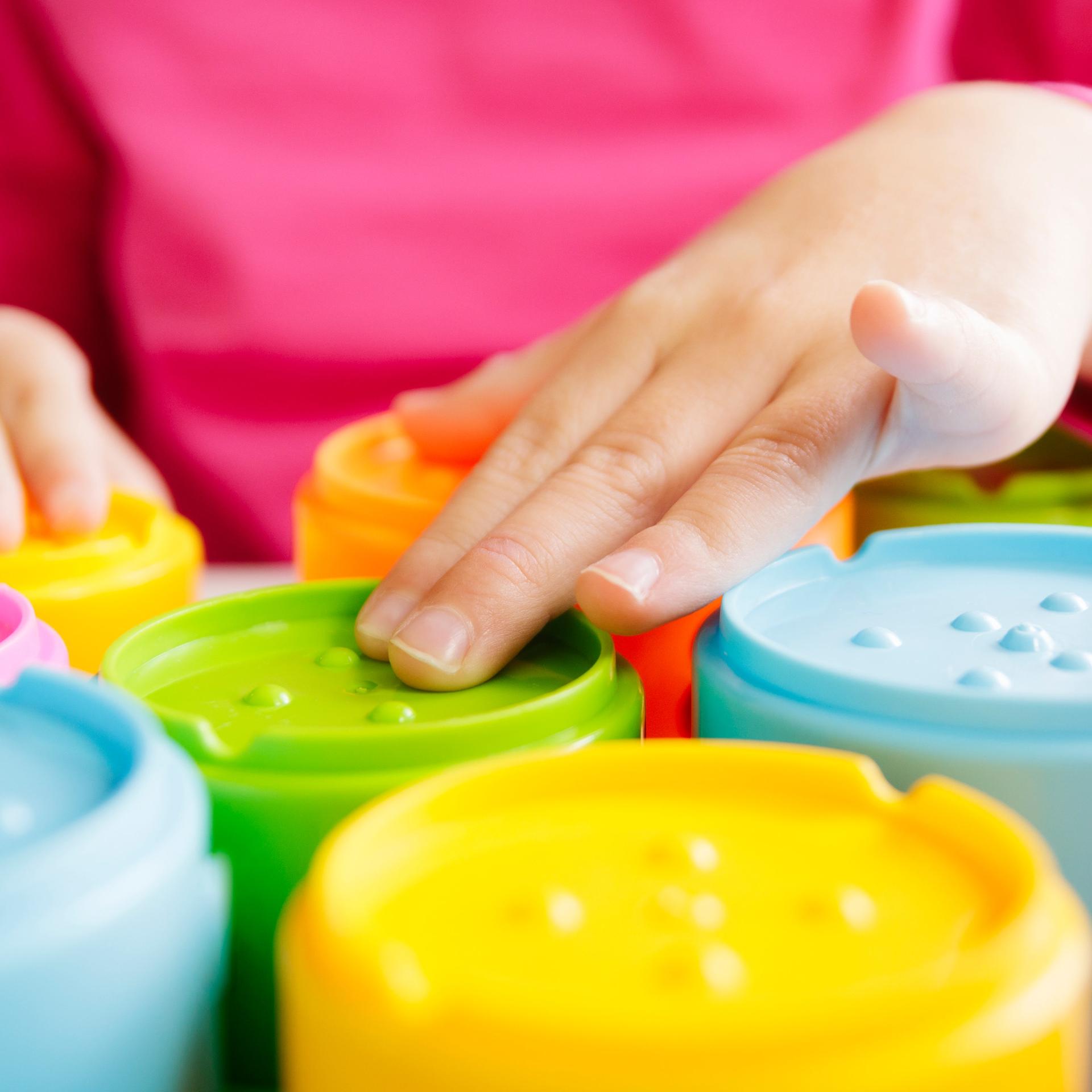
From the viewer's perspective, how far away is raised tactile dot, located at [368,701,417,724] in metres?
0.36

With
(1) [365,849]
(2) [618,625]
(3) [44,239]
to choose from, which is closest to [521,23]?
(3) [44,239]

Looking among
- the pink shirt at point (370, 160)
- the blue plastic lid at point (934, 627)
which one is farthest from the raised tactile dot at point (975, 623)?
the pink shirt at point (370, 160)

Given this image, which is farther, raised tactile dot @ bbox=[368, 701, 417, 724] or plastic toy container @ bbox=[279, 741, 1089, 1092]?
raised tactile dot @ bbox=[368, 701, 417, 724]

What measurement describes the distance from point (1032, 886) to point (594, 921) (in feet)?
0.28

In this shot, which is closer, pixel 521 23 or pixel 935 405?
pixel 935 405

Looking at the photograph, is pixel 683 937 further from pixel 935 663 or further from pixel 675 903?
pixel 935 663

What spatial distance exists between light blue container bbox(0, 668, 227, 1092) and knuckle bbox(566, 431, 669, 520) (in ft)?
0.77

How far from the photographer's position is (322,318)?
3.09 ft

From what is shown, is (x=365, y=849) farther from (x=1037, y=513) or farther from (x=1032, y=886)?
(x=1037, y=513)

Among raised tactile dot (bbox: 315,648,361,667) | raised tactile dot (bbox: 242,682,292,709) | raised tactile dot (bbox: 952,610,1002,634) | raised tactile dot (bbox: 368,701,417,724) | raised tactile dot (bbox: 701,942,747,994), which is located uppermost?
raised tactile dot (bbox: 701,942,747,994)

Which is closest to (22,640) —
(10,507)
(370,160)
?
(10,507)

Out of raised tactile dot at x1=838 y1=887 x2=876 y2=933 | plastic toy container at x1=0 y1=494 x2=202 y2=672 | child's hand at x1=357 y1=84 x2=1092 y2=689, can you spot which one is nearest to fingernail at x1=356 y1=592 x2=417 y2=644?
child's hand at x1=357 y1=84 x2=1092 y2=689

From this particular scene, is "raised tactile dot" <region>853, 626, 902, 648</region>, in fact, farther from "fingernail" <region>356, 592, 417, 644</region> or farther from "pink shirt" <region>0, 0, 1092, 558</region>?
"pink shirt" <region>0, 0, 1092, 558</region>

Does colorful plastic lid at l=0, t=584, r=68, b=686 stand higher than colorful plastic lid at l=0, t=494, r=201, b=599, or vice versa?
colorful plastic lid at l=0, t=584, r=68, b=686
